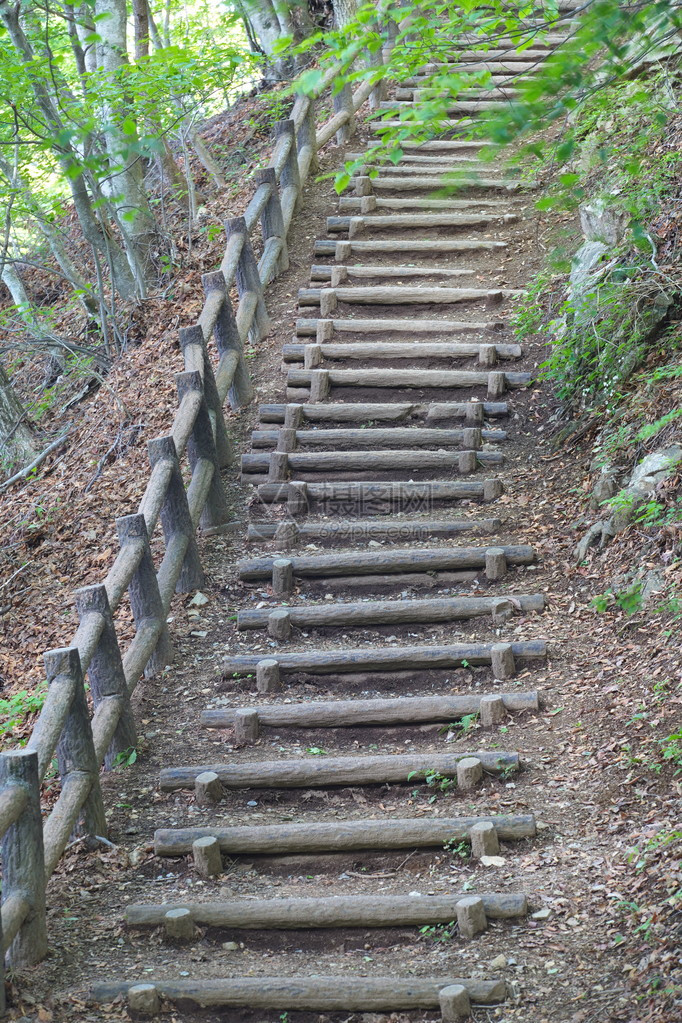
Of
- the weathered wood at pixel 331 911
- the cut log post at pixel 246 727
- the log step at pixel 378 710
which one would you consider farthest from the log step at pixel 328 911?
the log step at pixel 378 710

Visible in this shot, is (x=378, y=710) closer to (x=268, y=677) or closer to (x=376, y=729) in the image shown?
(x=376, y=729)

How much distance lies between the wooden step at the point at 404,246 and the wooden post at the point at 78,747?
20.3 feet

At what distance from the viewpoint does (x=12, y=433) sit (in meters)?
11.1

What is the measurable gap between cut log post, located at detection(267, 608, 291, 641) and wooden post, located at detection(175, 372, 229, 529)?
49.8 inches

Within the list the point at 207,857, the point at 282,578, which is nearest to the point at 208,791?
the point at 207,857

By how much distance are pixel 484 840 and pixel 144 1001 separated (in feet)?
5.25

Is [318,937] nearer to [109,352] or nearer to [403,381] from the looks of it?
[403,381]

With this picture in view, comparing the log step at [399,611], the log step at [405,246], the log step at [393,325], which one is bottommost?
the log step at [399,611]

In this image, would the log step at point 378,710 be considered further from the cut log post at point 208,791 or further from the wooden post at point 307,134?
the wooden post at point 307,134

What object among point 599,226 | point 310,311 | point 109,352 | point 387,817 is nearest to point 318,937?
point 387,817

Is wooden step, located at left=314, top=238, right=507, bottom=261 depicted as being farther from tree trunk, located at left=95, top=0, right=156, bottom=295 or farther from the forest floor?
Result: the forest floor

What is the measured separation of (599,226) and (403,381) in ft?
6.38

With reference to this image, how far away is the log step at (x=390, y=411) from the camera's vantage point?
7844mm

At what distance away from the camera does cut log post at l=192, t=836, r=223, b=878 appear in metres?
4.61
